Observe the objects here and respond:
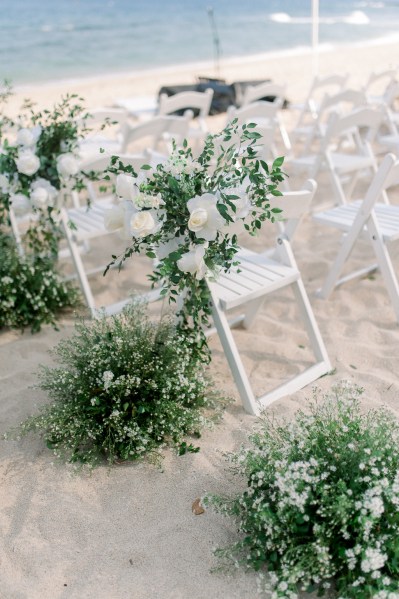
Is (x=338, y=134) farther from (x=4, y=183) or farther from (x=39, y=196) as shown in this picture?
(x=4, y=183)

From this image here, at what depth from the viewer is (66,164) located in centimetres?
361

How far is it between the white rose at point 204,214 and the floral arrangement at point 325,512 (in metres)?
0.82

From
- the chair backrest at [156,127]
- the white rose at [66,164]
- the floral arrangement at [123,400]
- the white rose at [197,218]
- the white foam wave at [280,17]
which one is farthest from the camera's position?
the white foam wave at [280,17]

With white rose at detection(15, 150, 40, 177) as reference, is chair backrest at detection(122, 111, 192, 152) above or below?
below

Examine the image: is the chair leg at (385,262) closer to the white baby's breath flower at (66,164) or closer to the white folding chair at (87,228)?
the white folding chair at (87,228)

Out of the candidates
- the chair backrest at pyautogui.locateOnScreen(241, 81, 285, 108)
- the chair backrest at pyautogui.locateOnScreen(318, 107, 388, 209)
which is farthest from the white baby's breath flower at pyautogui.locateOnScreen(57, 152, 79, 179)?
the chair backrest at pyautogui.locateOnScreen(241, 81, 285, 108)

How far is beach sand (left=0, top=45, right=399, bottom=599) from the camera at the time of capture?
7.13 ft

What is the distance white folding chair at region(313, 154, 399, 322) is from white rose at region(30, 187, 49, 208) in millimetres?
1544

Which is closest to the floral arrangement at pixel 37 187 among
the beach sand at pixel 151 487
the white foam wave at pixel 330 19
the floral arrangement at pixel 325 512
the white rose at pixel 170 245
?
the beach sand at pixel 151 487

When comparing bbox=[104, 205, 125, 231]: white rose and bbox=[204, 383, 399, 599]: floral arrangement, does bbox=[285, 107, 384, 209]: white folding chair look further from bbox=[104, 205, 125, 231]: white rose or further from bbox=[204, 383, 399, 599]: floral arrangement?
bbox=[204, 383, 399, 599]: floral arrangement

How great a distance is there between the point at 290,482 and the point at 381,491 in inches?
10.7

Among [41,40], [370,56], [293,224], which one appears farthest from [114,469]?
[41,40]

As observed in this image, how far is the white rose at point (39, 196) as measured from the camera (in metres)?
3.56

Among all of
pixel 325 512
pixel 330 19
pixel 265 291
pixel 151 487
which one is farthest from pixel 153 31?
pixel 325 512
